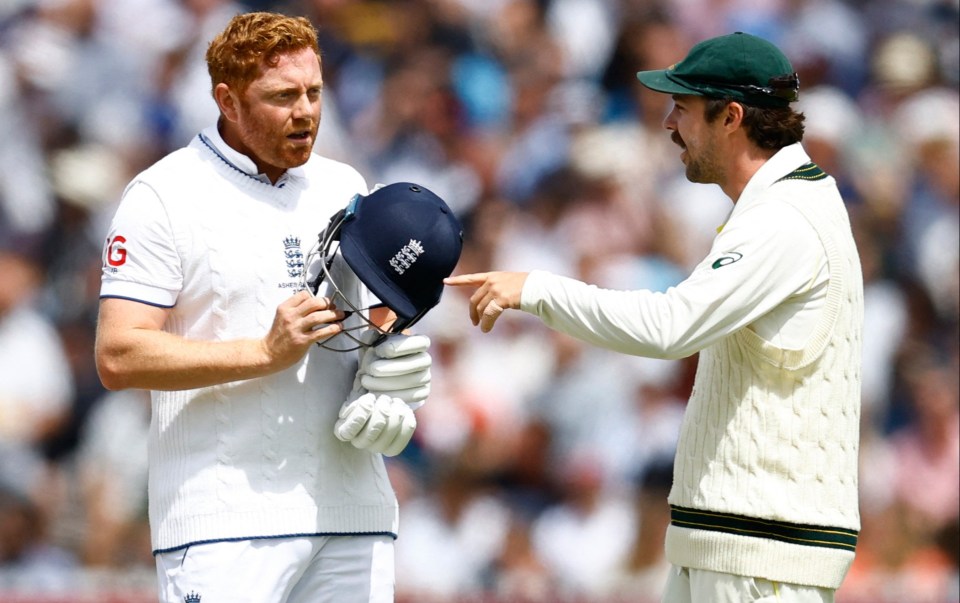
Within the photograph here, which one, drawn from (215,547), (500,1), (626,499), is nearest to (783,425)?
(215,547)

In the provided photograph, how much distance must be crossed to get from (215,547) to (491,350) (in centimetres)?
372

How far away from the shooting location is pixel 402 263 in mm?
3189

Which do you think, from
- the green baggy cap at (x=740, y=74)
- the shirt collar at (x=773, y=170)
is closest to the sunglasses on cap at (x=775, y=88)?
the green baggy cap at (x=740, y=74)

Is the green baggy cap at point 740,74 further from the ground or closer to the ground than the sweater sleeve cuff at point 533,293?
further from the ground

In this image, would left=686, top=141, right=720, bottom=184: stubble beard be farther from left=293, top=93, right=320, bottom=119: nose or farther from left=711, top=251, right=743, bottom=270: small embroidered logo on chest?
left=293, top=93, right=320, bottom=119: nose

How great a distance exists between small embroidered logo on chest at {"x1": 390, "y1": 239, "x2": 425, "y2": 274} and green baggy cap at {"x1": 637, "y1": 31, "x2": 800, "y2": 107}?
2.48 feet

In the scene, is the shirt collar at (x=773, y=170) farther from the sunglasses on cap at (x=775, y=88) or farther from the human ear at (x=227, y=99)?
the human ear at (x=227, y=99)

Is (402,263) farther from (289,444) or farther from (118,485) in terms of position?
(118,485)

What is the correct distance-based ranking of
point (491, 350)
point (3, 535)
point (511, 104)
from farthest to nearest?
point (511, 104)
point (491, 350)
point (3, 535)

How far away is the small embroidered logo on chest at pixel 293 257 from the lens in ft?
11.0

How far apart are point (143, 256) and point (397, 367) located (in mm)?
616

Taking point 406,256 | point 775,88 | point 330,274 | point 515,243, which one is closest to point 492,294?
point 406,256

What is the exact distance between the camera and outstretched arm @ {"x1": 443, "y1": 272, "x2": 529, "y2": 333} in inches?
130

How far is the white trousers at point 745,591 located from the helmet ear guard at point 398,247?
0.91m
